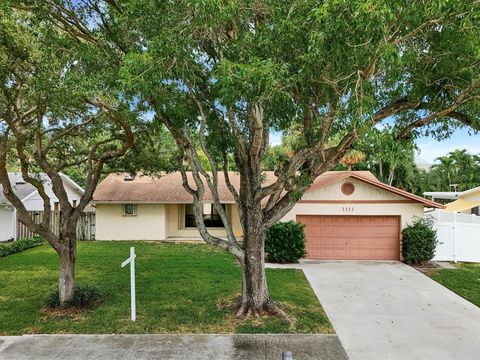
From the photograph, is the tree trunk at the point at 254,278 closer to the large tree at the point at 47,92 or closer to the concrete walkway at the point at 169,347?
the concrete walkway at the point at 169,347

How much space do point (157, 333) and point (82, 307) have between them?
246 cm

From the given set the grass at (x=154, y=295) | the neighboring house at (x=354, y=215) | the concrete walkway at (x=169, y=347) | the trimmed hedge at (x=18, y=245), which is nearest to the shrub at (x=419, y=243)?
the neighboring house at (x=354, y=215)

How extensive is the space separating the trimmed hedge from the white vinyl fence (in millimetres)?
18073

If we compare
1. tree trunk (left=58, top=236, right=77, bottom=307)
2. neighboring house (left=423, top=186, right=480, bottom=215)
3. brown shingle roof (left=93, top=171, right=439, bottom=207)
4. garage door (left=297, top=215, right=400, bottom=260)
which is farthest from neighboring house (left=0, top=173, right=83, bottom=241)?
neighboring house (left=423, top=186, right=480, bottom=215)

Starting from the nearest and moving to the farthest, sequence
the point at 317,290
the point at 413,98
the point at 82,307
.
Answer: the point at 413,98 < the point at 82,307 < the point at 317,290

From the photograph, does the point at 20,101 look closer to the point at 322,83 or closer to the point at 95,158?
the point at 95,158

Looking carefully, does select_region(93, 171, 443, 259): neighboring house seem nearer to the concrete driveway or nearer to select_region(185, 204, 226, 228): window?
the concrete driveway

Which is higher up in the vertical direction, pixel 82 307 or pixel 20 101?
pixel 20 101

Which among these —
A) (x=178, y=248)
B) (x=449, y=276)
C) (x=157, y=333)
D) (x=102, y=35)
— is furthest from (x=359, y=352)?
(x=178, y=248)

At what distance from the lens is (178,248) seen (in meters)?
17.1

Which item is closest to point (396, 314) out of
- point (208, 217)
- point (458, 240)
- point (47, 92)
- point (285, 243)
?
point (285, 243)

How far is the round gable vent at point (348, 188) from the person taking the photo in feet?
49.0

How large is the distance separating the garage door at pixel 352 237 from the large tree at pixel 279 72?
7.29 metres

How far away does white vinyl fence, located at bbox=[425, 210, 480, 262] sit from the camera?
1449cm
